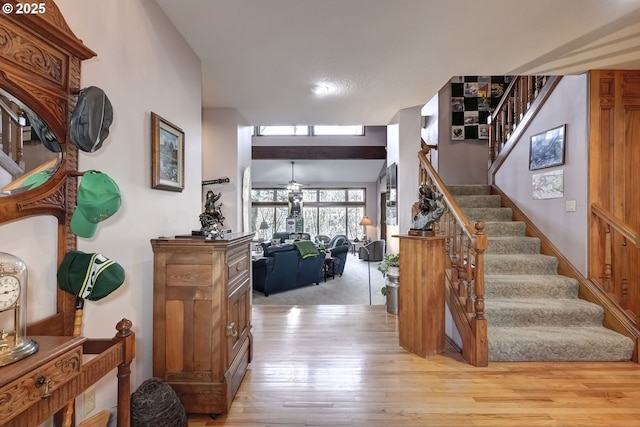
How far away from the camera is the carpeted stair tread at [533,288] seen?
10.4ft

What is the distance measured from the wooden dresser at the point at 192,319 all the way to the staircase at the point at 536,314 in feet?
7.71

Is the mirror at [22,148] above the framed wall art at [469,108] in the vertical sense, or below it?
below

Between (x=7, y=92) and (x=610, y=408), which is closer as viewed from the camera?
(x=7, y=92)

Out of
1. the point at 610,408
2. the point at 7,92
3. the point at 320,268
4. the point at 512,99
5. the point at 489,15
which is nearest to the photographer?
the point at 7,92

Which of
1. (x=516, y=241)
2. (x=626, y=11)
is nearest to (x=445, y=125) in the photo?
(x=516, y=241)

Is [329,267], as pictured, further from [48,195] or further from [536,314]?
[48,195]

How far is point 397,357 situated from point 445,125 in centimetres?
445

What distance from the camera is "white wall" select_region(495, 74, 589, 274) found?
3.13 meters

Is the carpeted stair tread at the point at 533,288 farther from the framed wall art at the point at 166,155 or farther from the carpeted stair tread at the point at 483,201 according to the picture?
the framed wall art at the point at 166,155

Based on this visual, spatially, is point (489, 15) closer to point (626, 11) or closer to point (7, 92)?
point (626, 11)

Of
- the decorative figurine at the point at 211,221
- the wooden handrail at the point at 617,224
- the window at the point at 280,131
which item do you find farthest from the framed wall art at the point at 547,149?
the window at the point at 280,131

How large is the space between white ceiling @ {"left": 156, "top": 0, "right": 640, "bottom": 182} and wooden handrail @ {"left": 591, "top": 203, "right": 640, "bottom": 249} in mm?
1431

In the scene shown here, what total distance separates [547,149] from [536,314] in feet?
6.45

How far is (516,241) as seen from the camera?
3756 mm
